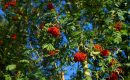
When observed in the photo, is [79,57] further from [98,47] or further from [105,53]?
[105,53]

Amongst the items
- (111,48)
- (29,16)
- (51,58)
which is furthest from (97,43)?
(29,16)

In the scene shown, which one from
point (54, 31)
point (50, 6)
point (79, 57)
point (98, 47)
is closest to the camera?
point (79, 57)

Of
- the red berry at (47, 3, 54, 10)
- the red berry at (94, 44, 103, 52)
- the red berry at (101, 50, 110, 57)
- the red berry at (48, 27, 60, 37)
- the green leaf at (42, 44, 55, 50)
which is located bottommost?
the red berry at (101, 50, 110, 57)

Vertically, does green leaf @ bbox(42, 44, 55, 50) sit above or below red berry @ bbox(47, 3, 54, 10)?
below

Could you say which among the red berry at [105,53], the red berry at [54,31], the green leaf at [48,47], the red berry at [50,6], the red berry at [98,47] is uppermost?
the red berry at [50,6]

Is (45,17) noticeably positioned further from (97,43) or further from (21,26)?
(97,43)

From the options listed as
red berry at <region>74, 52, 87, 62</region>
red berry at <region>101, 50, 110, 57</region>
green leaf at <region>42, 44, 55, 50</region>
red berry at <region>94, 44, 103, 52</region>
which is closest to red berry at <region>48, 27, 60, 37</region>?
green leaf at <region>42, 44, 55, 50</region>

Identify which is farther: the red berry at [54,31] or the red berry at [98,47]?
the red berry at [98,47]

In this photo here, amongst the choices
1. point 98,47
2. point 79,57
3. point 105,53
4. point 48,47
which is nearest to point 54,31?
point 48,47

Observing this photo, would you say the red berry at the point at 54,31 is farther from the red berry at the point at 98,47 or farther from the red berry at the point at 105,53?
the red berry at the point at 105,53

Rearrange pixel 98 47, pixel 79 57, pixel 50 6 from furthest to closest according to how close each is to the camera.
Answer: pixel 50 6 → pixel 98 47 → pixel 79 57

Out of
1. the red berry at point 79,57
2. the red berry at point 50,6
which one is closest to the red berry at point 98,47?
the red berry at point 79,57

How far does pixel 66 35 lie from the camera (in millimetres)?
7527

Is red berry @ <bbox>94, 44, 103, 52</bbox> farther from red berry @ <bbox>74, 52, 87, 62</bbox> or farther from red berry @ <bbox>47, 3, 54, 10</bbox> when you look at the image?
red berry @ <bbox>47, 3, 54, 10</bbox>
